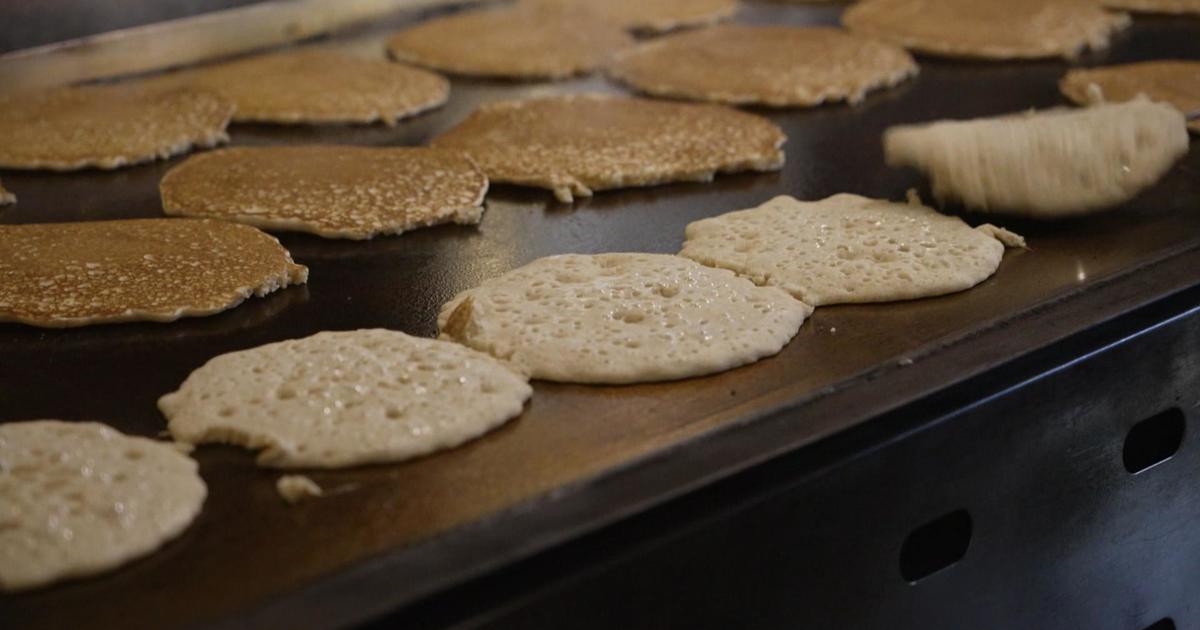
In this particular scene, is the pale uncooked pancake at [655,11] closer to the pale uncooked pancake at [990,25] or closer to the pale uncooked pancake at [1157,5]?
the pale uncooked pancake at [990,25]

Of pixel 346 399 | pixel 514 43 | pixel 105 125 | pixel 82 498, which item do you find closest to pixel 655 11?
pixel 514 43

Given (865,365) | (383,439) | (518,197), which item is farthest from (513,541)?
(518,197)

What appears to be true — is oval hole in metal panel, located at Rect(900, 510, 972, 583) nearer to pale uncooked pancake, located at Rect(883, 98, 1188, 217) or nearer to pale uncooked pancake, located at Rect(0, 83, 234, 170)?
pale uncooked pancake, located at Rect(883, 98, 1188, 217)

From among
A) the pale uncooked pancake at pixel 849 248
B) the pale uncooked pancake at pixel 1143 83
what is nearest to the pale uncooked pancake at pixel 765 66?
the pale uncooked pancake at pixel 1143 83

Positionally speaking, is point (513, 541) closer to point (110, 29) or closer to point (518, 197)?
point (518, 197)

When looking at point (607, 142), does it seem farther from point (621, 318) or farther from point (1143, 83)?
point (1143, 83)

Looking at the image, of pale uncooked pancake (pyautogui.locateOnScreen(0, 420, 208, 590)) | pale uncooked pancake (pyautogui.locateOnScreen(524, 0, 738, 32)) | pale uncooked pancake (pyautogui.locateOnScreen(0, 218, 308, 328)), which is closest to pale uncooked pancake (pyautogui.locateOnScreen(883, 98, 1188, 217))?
pale uncooked pancake (pyautogui.locateOnScreen(0, 218, 308, 328))
